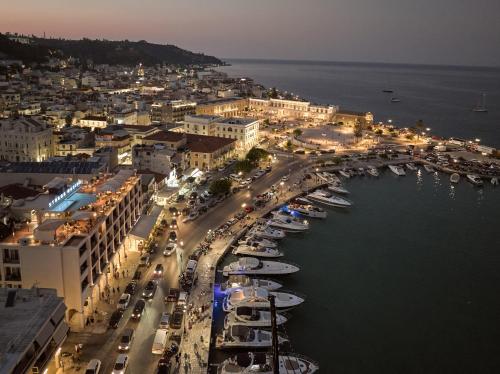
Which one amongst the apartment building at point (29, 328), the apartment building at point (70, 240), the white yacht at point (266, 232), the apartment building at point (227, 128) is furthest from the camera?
the apartment building at point (227, 128)

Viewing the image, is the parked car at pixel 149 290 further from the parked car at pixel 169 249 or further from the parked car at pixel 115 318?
the parked car at pixel 169 249

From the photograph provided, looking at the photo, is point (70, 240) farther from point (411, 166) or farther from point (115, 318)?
point (411, 166)

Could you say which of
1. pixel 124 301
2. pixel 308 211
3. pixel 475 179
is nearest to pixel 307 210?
pixel 308 211

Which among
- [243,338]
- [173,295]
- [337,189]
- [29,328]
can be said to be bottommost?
[243,338]

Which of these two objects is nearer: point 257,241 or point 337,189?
point 257,241

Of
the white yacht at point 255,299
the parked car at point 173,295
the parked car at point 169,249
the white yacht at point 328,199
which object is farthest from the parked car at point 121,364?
the white yacht at point 328,199

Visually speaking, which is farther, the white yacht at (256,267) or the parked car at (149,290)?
the white yacht at (256,267)

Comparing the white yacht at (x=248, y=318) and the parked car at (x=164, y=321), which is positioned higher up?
the parked car at (x=164, y=321)

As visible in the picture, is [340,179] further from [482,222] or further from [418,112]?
[418,112]
